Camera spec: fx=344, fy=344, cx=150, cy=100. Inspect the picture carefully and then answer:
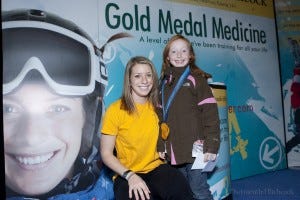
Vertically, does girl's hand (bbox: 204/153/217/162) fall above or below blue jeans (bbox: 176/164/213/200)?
above

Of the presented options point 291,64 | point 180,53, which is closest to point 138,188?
point 180,53

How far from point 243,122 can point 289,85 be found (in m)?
0.90

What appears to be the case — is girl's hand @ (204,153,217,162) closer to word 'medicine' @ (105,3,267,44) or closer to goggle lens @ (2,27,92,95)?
goggle lens @ (2,27,92,95)

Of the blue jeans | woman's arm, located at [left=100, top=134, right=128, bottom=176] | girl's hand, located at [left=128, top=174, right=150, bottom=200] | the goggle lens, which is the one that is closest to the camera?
girl's hand, located at [left=128, top=174, right=150, bottom=200]

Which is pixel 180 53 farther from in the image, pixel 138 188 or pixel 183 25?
pixel 183 25

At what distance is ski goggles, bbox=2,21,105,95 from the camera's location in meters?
2.43

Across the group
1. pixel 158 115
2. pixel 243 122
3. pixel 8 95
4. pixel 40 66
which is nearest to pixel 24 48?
pixel 40 66

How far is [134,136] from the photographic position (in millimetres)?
2057

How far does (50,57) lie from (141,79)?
2.74ft

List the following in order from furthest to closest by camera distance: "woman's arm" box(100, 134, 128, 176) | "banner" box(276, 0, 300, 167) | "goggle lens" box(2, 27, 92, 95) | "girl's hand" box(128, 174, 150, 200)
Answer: "banner" box(276, 0, 300, 167), "goggle lens" box(2, 27, 92, 95), "woman's arm" box(100, 134, 128, 176), "girl's hand" box(128, 174, 150, 200)

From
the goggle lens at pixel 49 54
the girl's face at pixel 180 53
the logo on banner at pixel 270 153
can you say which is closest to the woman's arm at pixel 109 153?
the girl's face at pixel 180 53

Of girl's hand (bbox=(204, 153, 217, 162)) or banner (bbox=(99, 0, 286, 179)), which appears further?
banner (bbox=(99, 0, 286, 179))

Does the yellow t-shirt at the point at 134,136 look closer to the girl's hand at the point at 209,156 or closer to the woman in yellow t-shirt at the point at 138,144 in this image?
the woman in yellow t-shirt at the point at 138,144

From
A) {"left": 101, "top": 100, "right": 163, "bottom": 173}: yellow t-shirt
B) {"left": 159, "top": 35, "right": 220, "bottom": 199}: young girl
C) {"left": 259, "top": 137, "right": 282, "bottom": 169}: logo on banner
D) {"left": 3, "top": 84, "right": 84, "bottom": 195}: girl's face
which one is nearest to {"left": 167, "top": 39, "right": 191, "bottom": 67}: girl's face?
{"left": 159, "top": 35, "right": 220, "bottom": 199}: young girl
